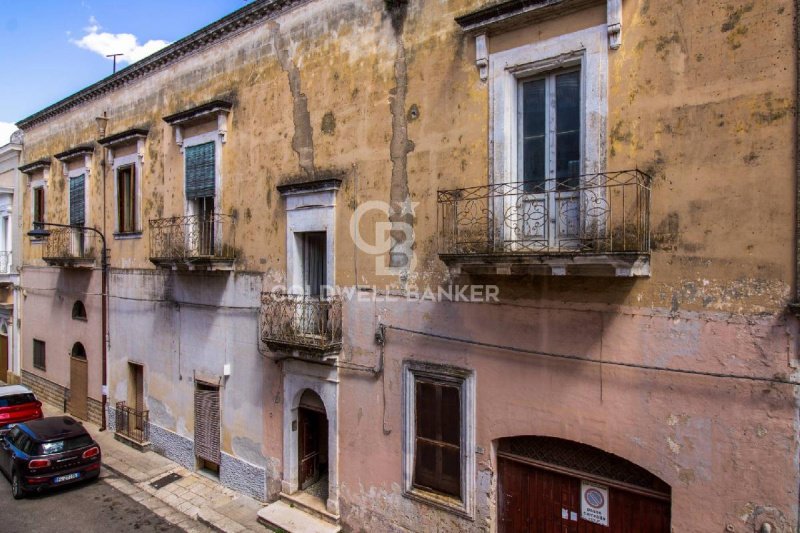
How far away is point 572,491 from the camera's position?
6777mm

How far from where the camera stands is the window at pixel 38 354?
61.4ft

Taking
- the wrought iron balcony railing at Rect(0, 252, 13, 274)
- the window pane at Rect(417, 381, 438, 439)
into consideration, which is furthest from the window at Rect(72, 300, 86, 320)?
the window pane at Rect(417, 381, 438, 439)

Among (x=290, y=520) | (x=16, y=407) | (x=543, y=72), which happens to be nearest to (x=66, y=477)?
(x=16, y=407)

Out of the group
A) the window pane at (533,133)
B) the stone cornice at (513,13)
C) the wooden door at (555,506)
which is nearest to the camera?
the wooden door at (555,506)

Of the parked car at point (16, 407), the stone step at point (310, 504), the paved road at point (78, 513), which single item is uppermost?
the parked car at point (16, 407)

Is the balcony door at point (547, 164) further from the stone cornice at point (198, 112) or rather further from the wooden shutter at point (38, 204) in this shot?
the wooden shutter at point (38, 204)

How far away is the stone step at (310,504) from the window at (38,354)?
13.5 metres

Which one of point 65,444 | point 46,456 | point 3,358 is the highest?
point 3,358

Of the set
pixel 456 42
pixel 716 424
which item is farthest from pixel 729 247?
pixel 456 42

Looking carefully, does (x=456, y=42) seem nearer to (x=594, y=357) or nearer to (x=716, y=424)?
(x=594, y=357)

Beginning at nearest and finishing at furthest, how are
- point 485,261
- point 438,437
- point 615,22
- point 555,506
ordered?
point 615,22
point 485,261
point 555,506
point 438,437

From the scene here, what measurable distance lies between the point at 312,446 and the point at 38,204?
1509cm

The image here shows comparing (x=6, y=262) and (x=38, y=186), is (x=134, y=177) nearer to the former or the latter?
(x=38, y=186)

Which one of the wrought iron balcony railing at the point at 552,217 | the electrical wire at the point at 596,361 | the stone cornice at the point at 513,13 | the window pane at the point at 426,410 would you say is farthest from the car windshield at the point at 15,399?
the stone cornice at the point at 513,13
